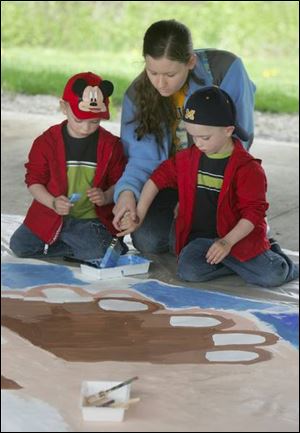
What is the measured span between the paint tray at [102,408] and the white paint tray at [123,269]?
95 cm

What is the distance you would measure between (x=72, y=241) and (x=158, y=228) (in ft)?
1.10

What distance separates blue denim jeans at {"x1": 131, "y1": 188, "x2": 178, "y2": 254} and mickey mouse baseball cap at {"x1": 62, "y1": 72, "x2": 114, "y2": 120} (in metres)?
0.43

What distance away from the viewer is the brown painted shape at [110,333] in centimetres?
258

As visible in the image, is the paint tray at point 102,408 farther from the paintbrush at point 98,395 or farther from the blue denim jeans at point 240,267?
the blue denim jeans at point 240,267

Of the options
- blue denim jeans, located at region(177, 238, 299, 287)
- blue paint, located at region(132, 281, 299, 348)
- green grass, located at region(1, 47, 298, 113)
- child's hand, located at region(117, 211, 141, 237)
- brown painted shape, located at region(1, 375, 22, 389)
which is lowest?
brown painted shape, located at region(1, 375, 22, 389)

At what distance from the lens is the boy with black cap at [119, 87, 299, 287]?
10.1 ft

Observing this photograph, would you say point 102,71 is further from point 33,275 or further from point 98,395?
point 98,395

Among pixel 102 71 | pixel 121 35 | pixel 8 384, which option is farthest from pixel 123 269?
pixel 121 35

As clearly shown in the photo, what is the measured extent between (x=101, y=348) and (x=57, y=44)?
6762mm

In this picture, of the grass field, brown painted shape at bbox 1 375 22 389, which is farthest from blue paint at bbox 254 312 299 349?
the grass field

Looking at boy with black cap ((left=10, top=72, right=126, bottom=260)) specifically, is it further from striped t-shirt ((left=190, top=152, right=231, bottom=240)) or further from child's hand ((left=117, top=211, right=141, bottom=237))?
striped t-shirt ((left=190, top=152, right=231, bottom=240))

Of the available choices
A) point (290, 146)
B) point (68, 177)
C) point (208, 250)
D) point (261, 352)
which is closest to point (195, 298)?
point (208, 250)

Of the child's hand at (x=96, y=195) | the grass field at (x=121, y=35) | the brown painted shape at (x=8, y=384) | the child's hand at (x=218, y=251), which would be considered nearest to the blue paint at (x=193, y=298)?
the child's hand at (x=218, y=251)

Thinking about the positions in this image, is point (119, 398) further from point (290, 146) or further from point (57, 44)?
point (57, 44)
